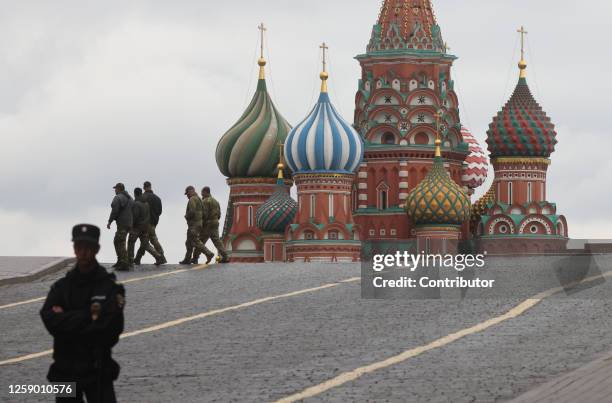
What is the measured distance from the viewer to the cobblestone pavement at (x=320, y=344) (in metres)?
18.5

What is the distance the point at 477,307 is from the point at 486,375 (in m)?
6.63

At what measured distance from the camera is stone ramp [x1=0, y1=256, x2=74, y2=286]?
108ft

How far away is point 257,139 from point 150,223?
6344 cm

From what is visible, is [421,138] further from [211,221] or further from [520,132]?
[211,221]

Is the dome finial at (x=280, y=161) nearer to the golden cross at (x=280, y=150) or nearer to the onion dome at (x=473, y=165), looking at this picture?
the golden cross at (x=280, y=150)

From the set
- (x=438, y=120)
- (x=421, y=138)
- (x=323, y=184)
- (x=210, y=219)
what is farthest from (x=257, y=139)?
(x=210, y=219)

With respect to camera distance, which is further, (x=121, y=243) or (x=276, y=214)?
(x=276, y=214)

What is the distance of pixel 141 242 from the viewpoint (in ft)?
114

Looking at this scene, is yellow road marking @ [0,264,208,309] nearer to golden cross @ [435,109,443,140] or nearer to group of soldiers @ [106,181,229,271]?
group of soldiers @ [106,181,229,271]

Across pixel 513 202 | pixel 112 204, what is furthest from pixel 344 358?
pixel 513 202

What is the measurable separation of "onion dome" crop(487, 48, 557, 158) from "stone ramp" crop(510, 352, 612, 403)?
76104 mm

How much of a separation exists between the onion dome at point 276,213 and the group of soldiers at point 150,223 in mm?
54692

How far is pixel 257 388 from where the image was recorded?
18.6 m

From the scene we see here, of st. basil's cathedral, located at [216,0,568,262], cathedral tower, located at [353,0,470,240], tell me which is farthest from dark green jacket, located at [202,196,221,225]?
cathedral tower, located at [353,0,470,240]
